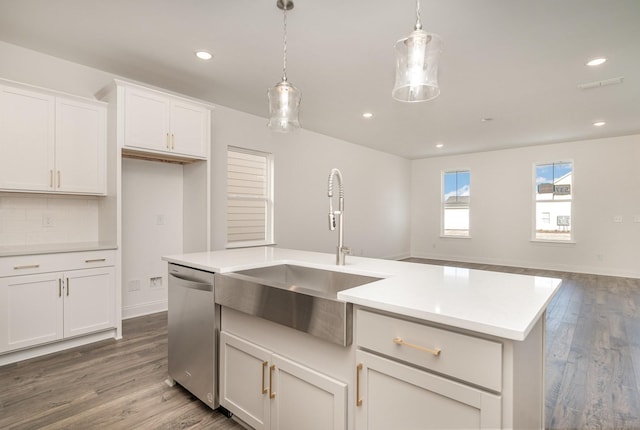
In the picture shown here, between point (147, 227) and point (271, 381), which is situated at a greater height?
point (147, 227)

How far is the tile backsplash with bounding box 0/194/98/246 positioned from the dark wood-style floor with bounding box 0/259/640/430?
106cm

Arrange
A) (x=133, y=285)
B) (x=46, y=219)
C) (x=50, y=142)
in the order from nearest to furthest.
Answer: (x=50, y=142) < (x=46, y=219) < (x=133, y=285)

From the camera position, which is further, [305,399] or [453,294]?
[305,399]

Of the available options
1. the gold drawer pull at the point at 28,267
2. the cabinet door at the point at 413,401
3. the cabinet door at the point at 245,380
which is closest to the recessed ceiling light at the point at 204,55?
the gold drawer pull at the point at 28,267

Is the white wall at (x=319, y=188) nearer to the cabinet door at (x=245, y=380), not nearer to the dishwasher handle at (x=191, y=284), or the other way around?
the dishwasher handle at (x=191, y=284)

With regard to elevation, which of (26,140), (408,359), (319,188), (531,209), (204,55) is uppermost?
(204,55)

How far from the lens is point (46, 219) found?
3176 mm

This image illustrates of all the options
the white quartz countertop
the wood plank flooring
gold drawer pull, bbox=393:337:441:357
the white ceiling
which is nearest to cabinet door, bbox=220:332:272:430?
the wood plank flooring

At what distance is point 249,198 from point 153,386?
9.72ft

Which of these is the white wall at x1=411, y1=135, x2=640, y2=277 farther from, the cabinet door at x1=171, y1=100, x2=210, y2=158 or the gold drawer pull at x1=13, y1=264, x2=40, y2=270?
the gold drawer pull at x1=13, y1=264, x2=40, y2=270

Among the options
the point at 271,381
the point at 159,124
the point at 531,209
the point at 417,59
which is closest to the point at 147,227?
the point at 159,124

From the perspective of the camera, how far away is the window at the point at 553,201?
271 inches

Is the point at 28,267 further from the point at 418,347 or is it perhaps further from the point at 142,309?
the point at 418,347

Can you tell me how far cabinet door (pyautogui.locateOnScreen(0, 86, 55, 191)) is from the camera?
2.72 metres
